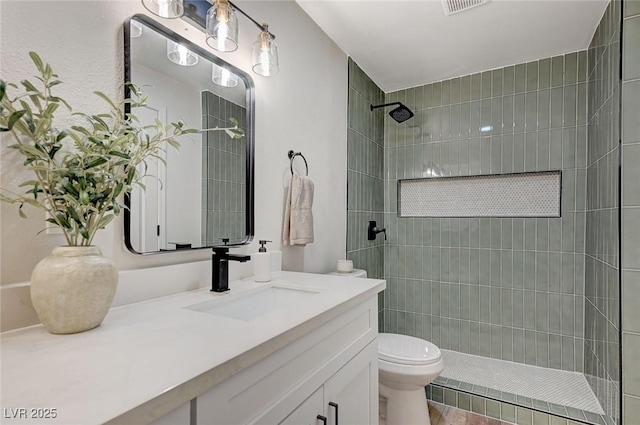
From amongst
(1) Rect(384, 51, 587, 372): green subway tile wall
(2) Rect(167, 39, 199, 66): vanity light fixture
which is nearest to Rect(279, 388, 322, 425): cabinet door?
(2) Rect(167, 39, 199, 66): vanity light fixture

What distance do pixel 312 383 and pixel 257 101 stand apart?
1202mm

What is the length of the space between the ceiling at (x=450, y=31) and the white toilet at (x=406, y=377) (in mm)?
1932

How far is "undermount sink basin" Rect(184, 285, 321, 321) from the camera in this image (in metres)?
1.07

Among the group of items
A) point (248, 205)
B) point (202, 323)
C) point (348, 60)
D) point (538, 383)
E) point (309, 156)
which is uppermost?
point (348, 60)

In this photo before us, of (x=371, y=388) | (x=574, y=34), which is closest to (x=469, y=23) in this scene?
(x=574, y=34)

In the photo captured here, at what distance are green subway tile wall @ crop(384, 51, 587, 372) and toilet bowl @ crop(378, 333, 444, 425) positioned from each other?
36.2 inches

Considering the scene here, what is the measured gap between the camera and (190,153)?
4.06ft

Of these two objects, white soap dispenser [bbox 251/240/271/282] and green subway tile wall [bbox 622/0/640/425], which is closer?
white soap dispenser [bbox 251/240/271/282]

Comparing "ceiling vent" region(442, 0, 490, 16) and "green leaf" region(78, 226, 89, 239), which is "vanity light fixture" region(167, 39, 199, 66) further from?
"ceiling vent" region(442, 0, 490, 16)

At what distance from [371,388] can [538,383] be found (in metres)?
1.62

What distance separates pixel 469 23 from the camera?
202 cm

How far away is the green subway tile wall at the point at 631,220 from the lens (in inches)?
61.6

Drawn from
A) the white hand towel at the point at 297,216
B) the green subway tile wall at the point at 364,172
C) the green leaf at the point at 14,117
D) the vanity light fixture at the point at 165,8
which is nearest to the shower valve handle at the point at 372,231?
the green subway tile wall at the point at 364,172

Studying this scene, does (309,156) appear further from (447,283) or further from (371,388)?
(447,283)
